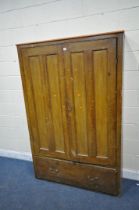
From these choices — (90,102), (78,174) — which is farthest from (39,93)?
(78,174)

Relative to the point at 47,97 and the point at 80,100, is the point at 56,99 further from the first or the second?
the point at 80,100

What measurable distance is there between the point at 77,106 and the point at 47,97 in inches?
12.9

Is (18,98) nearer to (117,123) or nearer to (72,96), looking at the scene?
(72,96)

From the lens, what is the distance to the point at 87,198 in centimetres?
193

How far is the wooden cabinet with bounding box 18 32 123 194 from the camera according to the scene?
5.18 feet

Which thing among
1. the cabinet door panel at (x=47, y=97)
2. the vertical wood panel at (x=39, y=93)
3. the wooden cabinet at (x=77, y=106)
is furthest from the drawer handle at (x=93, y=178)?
the vertical wood panel at (x=39, y=93)

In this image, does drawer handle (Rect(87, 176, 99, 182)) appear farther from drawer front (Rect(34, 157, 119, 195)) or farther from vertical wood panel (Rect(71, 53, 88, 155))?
vertical wood panel (Rect(71, 53, 88, 155))

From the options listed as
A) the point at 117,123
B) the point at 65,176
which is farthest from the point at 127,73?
the point at 65,176

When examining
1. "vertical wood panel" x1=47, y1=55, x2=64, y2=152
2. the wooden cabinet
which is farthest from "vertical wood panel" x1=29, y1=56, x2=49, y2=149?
"vertical wood panel" x1=47, y1=55, x2=64, y2=152

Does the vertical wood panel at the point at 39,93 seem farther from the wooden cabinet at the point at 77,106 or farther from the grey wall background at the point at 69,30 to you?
the grey wall background at the point at 69,30

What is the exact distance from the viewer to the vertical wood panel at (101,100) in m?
1.56

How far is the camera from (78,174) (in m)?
2.00

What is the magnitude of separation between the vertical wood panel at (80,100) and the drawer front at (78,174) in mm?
212

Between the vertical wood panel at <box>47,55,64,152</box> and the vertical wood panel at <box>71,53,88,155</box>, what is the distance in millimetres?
177
